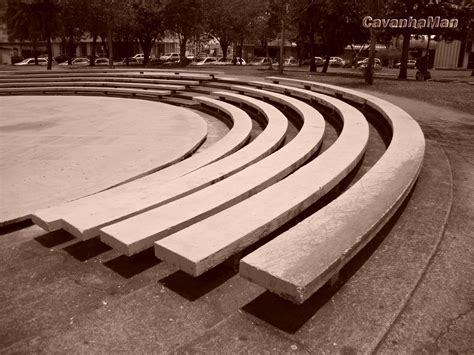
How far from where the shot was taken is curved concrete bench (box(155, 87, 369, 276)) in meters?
2.74

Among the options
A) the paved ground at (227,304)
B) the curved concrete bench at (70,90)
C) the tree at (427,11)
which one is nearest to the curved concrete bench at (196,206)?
the paved ground at (227,304)

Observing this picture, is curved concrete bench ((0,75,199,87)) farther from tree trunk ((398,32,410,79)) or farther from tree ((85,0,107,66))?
tree trunk ((398,32,410,79))

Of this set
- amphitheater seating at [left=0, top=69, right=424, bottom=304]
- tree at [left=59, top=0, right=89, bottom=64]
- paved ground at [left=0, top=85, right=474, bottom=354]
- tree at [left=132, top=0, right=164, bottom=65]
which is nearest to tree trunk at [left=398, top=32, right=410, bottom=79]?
amphitheater seating at [left=0, top=69, right=424, bottom=304]

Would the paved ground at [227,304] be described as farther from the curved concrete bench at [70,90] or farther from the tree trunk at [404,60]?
the tree trunk at [404,60]

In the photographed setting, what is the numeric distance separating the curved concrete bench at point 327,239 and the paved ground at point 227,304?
0.31 m

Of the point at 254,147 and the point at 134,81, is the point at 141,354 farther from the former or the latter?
the point at 134,81

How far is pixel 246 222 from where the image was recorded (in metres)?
3.15

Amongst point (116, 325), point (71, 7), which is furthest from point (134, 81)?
point (71, 7)

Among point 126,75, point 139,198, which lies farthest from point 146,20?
point 139,198

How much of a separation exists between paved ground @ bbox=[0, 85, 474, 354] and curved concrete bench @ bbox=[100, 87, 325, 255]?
38 centimetres

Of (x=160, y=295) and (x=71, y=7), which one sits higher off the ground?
(x=71, y=7)

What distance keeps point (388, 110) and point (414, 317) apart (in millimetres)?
6341

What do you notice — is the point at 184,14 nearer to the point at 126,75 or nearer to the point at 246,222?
the point at 126,75

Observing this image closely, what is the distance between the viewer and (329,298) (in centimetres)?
288
